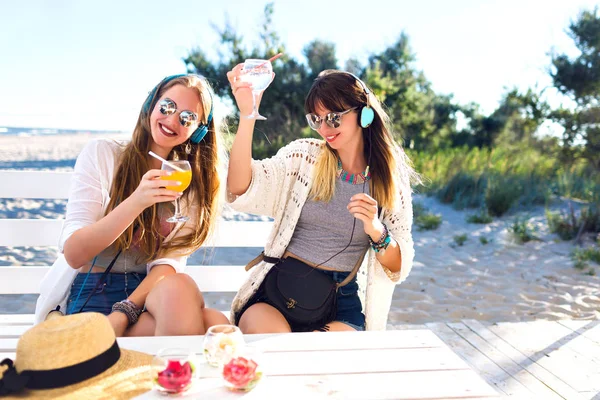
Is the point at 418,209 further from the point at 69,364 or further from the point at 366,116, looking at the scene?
the point at 69,364

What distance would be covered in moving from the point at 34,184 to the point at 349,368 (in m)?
2.50

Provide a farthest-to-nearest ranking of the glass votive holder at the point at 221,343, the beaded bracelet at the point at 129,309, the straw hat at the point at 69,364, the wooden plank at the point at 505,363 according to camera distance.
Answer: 1. the wooden plank at the point at 505,363
2. the beaded bracelet at the point at 129,309
3. the glass votive holder at the point at 221,343
4. the straw hat at the point at 69,364

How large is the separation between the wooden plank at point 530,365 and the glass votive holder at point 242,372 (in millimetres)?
2172

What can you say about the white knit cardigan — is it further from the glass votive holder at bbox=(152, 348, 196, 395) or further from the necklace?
the glass votive holder at bbox=(152, 348, 196, 395)

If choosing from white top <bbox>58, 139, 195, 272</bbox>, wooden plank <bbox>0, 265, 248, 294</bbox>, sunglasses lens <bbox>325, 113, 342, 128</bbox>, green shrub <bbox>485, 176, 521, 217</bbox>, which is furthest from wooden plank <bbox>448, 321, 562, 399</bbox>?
green shrub <bbox>485, 176, 521, 217</bbox>

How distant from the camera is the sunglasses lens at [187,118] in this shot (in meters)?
2.63

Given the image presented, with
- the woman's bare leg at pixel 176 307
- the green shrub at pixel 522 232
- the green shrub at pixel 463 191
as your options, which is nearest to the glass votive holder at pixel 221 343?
the woman's bare leg at pixel 176 307

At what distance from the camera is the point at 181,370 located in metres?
1.58

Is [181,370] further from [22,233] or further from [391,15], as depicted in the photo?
[391,15]

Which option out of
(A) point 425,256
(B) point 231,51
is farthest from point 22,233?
(B) point 231,51

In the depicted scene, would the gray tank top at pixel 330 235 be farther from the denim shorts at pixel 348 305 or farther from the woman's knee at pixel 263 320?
the woman's knee at pixel 263 320

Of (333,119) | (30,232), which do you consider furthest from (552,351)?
(30,232)

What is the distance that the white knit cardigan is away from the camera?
2.98 meters

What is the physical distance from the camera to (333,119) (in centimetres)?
284
